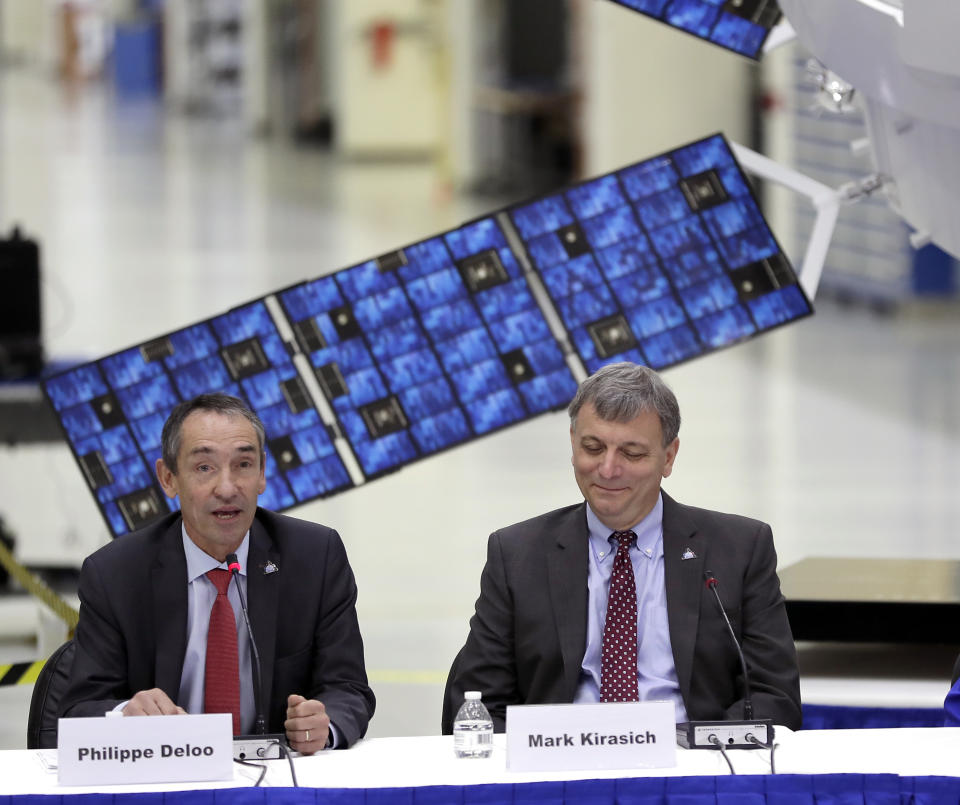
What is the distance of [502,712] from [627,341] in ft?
6.66

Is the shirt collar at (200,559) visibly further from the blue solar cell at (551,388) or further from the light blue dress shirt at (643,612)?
the blue solar cell at (551,388)

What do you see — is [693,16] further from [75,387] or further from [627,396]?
[627,396]

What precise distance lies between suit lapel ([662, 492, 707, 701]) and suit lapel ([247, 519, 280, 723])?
0.81 meters

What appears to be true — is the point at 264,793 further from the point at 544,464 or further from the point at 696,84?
the point at 696,84

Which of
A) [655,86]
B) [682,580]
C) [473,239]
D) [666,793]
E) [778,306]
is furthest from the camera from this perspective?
[655,86]

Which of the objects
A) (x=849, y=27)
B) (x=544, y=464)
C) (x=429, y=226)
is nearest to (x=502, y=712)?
(x=849, y=27)

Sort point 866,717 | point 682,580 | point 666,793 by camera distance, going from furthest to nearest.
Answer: point 866,717 → point 682,580 → point 666,793

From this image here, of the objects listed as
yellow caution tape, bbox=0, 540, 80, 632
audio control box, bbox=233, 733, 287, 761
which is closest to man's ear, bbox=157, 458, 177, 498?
audio control box, bbox=233, 733, 287, 761

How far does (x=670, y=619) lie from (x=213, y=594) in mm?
944

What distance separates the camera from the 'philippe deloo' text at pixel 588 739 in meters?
3.25

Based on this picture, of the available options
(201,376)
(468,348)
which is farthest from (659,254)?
(201,376)

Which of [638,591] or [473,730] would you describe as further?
[638,591]

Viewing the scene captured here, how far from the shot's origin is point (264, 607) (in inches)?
147

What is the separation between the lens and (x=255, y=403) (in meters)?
5.73
